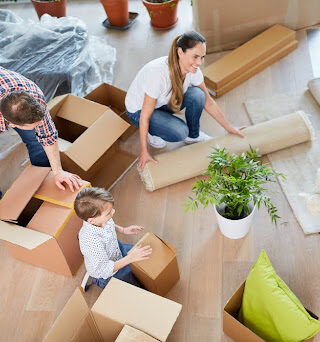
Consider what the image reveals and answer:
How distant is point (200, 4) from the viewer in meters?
2.86

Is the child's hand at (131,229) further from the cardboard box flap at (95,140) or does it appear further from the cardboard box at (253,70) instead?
the cardboard box at (253,70)

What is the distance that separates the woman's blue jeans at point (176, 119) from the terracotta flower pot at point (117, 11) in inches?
48.0

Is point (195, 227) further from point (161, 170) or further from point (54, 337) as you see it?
point (54, 337)

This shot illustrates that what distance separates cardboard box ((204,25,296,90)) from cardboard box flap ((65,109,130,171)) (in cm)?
79

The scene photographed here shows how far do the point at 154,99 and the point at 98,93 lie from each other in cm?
59

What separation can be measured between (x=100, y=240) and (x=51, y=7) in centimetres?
229

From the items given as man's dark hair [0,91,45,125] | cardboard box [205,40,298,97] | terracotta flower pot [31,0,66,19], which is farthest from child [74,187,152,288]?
terracotta flower pot [31,0,66,19]

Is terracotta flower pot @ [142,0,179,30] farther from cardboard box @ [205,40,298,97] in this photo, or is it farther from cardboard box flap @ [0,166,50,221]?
cardboard box flap @ [0,166,50,221]

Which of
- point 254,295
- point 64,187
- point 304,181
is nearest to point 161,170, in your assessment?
point 64,187

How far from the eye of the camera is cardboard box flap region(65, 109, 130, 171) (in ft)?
7.12

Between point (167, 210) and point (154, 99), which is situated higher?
point (154, 99)

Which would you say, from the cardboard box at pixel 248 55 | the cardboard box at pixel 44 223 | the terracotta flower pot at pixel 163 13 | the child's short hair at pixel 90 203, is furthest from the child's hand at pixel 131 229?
the terracotta flower pot at pixel 163 13

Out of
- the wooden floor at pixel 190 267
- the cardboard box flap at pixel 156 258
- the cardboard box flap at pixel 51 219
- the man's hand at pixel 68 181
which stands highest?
the man's hand at pixel 68 181

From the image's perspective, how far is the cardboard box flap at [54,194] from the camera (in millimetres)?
1925
